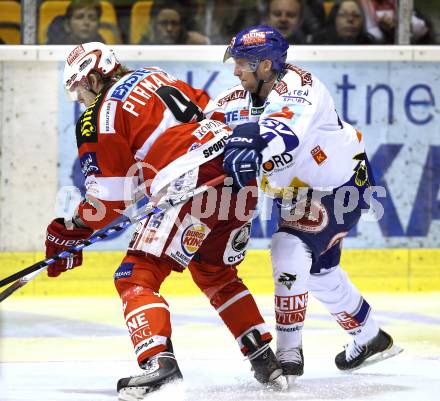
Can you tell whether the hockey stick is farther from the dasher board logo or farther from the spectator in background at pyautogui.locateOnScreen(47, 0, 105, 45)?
the spectator in background at pyautogui.locateOnScreen(47, 0, 105, 45)

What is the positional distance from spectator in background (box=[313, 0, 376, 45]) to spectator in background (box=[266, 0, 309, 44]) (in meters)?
0.11

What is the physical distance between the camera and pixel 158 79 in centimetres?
406

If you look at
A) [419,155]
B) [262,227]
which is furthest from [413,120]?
[262,227]

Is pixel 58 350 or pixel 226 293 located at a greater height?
pixel 226 293

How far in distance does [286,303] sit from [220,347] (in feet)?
3.15

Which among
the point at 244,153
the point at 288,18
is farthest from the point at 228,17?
the point at 244,153

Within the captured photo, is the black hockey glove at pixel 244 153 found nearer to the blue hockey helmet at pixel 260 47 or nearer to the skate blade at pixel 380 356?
the blue hockey helmet at pixel 260 47

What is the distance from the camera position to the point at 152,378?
3.70m

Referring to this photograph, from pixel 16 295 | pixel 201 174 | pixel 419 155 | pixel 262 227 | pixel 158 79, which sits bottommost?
pixel 16 295

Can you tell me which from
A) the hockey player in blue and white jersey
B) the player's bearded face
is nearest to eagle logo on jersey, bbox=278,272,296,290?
the hockey player in blue and white jersey

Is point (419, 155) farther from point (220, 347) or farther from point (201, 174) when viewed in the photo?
point (201, 174)

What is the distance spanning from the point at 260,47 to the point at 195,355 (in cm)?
141

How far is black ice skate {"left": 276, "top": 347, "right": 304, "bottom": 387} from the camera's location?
414 cm

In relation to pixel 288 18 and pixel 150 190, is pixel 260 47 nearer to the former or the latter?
pixel 150 190
